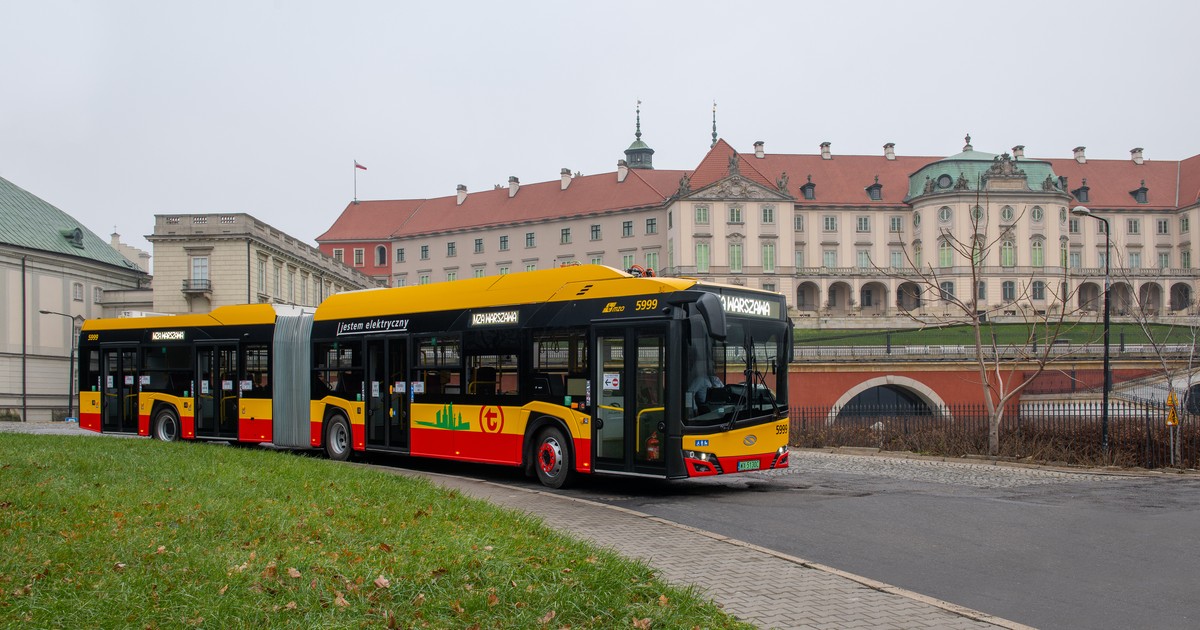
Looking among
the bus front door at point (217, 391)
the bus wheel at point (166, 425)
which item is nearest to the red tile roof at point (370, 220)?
the bus wheel at point (166, 425)

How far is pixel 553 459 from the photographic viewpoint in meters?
14.9

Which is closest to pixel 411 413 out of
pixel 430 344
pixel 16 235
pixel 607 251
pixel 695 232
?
pixel 430 344

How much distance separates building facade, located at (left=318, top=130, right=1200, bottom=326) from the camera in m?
90.8

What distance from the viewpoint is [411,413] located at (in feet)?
58.1

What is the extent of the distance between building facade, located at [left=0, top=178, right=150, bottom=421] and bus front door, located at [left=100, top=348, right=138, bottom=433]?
36650 mm

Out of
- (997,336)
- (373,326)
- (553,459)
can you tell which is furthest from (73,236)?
(553,459)

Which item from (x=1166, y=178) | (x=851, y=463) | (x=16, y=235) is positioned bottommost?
(x=851, y=463)

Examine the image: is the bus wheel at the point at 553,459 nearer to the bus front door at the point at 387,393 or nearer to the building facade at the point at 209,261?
the bus front door at the point at 387,393

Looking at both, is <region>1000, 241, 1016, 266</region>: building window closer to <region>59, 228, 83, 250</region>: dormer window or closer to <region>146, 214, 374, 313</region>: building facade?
<region>146, 214, 374, 313</region>: building facade

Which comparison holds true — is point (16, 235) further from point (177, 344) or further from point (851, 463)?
point (851, 463)

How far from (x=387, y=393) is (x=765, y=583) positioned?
38.2ft

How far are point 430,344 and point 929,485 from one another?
343 inches

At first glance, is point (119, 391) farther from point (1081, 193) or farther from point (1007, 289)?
point (1081, 193)

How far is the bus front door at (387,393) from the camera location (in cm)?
1794
